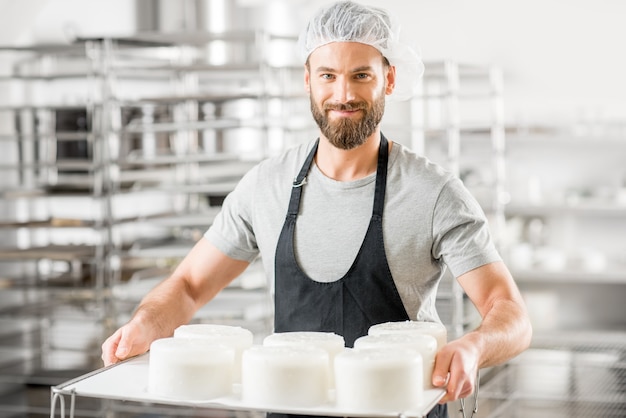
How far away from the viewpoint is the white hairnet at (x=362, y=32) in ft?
7.22

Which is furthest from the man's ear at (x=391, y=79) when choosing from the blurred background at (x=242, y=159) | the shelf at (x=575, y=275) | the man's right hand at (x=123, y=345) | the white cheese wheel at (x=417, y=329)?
the shelf at (x=575, y=275)

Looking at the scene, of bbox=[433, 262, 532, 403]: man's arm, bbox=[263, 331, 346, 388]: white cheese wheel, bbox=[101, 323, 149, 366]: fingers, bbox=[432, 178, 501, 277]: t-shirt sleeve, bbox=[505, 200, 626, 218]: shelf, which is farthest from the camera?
bbox=[505, 200, 626, 218]: shelf

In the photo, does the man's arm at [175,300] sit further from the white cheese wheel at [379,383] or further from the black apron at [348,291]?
the white cheese wheel at [379,383]

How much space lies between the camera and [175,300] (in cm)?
220

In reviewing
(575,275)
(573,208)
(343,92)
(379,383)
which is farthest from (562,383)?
(379,383)

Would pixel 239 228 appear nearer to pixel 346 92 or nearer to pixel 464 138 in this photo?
pixel 346 92

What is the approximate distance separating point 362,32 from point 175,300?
2.55 ft

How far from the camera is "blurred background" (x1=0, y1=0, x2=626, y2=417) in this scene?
16.0 ft

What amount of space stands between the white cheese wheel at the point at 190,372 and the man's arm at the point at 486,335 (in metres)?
0.37

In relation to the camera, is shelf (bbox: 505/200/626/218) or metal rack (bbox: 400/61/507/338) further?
shelf (bbox: 505/200/626/218)

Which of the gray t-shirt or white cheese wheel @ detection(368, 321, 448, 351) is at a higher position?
the gray t-shirt

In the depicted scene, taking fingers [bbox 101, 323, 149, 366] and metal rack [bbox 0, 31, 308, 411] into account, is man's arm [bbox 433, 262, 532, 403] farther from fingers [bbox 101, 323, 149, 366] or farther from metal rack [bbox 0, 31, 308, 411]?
metal rack [bbox 0, 31, 308, 411]

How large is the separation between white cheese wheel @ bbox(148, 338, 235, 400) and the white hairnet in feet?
2.92

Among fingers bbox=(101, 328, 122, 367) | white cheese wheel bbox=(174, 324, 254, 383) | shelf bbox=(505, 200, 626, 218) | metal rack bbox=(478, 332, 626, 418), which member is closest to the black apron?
white cheese wheel bbox=(174, 324, 254, 383)
